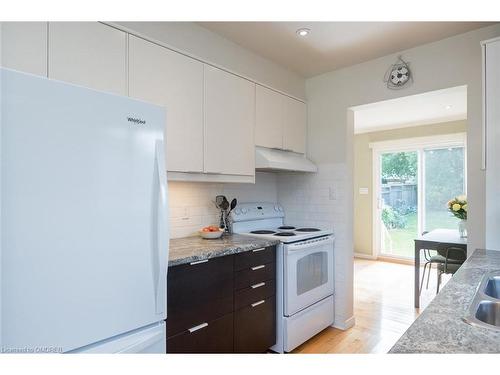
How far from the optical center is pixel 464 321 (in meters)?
0.94

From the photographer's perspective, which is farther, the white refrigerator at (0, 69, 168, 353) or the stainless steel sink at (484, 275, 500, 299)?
the stainless steel sink at (484, 275, 500, 299)

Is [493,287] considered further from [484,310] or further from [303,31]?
[303,31]

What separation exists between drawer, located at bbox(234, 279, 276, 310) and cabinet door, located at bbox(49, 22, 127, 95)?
4.67 ft

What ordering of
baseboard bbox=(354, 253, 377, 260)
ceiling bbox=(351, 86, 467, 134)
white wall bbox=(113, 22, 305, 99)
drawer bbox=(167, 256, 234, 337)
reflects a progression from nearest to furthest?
drawer bbox=(167, 256, 234, 337) < white wall bbox=(113, 22, 305, 99) < ceiling bbox=(351, 86, 467, 134) < baseboard bbox=(354, 253, 377, 260)

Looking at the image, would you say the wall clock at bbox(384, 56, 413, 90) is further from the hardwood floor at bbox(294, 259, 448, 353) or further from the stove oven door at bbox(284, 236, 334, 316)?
the hardwood floor at bbox(294, 259, 448, 353)

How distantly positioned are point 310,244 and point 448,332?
5.71 ft

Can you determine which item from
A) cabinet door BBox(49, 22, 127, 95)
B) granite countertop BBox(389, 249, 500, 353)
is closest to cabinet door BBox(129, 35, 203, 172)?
cabinet door BBox(49, 22, 127, 95)

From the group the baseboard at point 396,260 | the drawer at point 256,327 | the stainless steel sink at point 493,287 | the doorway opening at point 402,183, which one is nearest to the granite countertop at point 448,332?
the stainless steel sink at point 493,287

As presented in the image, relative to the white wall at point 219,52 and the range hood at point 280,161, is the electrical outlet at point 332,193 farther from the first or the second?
the white wall at point 219,52

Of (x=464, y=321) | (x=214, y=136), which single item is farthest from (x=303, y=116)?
(x=464, y=321)

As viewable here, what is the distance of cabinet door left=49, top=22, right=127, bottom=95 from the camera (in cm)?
155

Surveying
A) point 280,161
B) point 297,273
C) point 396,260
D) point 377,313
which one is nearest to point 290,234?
point 297,273

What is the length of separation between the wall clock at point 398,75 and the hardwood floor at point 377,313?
2112 millimetres
